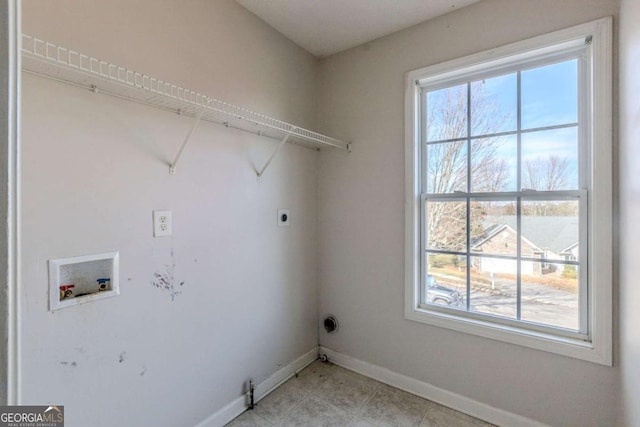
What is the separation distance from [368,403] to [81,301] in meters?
1.71

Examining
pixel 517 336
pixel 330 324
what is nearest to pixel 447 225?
pixel 517 336

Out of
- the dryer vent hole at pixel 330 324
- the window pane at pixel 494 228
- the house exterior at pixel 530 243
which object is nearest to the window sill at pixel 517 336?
the house exterior at pixel 530 243

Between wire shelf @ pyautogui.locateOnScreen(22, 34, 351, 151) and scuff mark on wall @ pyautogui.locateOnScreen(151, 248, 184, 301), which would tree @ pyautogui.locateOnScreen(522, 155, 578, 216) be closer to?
wire shelf @ pyautogui.locateOnScreen(22, 34, 351, 151)

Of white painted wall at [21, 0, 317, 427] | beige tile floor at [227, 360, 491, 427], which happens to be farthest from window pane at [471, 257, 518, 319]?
white painted wall at [21, 0, 317, 427]

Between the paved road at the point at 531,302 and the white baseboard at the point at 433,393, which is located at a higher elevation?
the paved road at the point at 531,302

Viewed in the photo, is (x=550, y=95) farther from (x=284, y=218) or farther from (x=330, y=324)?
(x=330, y=324)

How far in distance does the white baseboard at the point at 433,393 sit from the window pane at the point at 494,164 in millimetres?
1314

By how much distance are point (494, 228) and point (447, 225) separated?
A: 28 centimetres

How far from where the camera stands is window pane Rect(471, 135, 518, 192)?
1.75 metres

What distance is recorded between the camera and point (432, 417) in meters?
1.79

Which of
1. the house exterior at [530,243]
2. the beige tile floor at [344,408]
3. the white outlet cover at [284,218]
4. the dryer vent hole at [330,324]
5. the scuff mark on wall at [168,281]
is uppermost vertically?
the white outlet cover at [284,218]

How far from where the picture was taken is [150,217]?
4.62ft

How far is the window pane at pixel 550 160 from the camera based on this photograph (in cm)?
160

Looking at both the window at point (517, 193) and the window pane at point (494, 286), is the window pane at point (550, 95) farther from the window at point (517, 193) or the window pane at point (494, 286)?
the window pane at point (494, 286)
